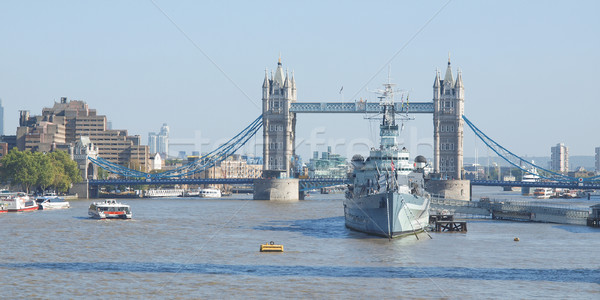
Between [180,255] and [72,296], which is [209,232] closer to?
[180,255]

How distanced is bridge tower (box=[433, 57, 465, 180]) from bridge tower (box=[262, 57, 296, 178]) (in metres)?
26.7

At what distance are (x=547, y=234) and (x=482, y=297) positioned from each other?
3367 centimetres

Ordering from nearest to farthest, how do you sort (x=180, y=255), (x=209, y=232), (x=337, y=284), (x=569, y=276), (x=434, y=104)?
(x=337, y=284) → (x=569, y=276) → (x=180, y=255) → (x=209, y=232) → (x=434, y=104)

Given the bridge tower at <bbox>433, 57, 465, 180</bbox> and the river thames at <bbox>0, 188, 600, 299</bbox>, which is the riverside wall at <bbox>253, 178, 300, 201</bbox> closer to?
the bridge tower at <bbox>433, 57, 465, 180</bbox>

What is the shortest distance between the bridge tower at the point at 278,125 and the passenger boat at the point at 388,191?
81400 mm

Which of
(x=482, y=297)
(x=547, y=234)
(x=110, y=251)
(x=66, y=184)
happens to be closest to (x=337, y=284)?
(x=482, y=297)

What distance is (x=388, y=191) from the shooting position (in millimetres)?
58031

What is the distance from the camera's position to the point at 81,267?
145 ft

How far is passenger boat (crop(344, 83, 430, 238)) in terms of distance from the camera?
58.7 metres

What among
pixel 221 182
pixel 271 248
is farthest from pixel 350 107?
pixel 271 248

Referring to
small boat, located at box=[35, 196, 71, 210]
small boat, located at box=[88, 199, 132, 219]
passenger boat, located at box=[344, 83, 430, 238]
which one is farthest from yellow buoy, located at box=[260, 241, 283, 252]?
small boat, located at box=[35, 196, 71, 210]

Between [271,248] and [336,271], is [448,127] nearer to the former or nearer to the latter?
[271,248]

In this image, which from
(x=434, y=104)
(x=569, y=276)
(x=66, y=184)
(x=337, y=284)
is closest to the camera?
(x=337, y=284)

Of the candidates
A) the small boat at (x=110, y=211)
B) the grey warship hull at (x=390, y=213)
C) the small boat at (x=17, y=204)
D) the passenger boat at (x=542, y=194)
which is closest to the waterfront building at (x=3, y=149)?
the small boat at (x=17, y=204)
